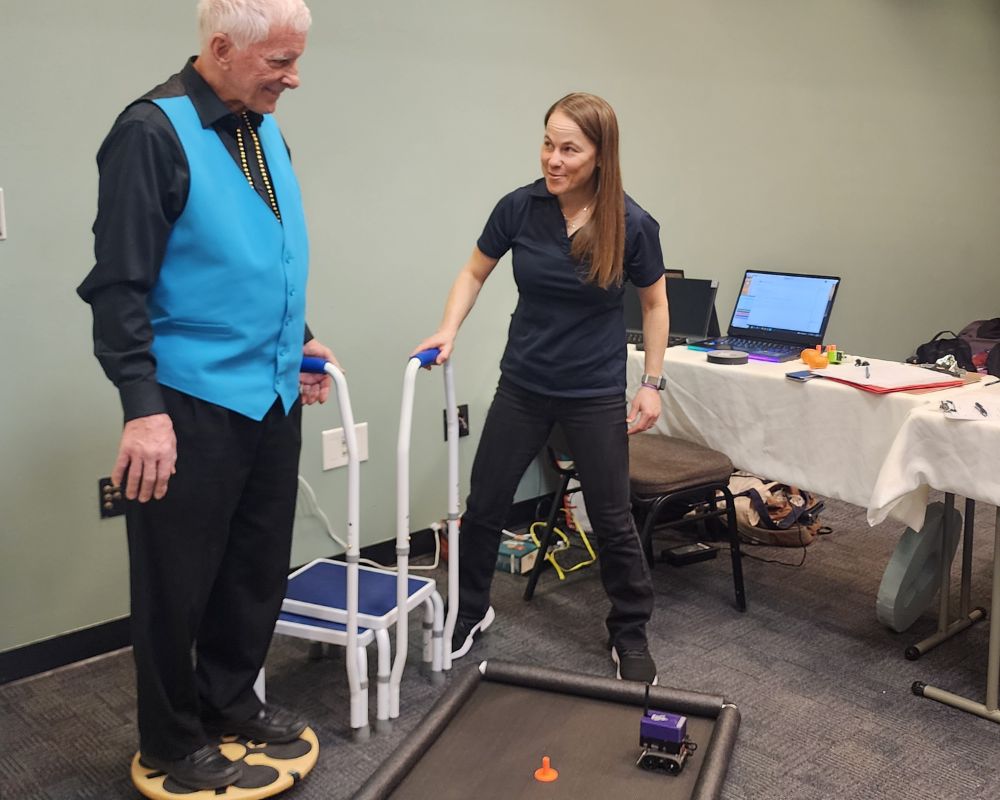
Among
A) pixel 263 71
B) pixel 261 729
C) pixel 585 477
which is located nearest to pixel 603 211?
pixel 585 477

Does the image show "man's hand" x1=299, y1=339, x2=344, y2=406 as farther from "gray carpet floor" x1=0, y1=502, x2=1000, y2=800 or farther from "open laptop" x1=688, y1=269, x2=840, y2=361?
"open laptop" x1=688, y1=269, x2=840, y2=361

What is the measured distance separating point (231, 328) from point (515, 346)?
2.71ft

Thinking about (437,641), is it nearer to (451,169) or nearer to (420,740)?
(420,740)

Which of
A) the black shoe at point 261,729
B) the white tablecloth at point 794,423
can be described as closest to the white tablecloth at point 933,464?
the white tablecloth at point 794,423

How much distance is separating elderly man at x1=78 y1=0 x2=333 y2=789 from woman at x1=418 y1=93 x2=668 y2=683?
0.52 m

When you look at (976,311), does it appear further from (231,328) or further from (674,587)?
(231,328)

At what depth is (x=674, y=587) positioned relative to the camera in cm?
302

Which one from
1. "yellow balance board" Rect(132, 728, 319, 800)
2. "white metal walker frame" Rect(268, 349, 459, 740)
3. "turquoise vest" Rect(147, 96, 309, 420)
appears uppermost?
"turquoise vest" Rect(147, 96, 309, 420)

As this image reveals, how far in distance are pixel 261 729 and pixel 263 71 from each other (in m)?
1.29

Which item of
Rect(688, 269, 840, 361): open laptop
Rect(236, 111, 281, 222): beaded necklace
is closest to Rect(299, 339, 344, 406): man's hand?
Rect(236, 111, 281, 222): beaded necklace

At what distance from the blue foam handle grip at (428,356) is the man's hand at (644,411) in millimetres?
486

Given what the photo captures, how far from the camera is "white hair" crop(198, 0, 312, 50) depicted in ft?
5.20

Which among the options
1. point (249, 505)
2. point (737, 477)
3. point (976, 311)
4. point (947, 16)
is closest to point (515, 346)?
point (249, 505)

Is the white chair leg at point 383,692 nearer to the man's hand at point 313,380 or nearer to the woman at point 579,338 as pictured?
the woman at point 579,338
